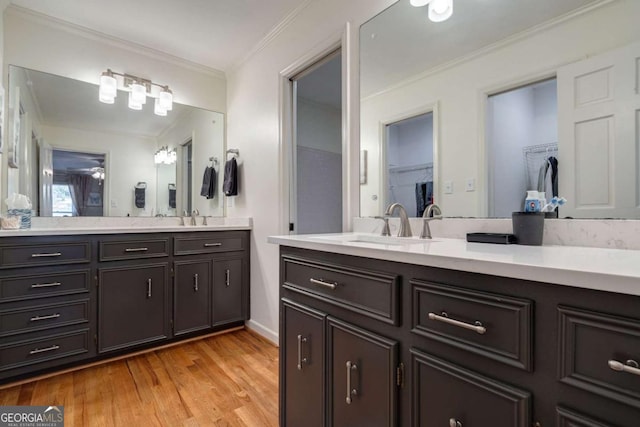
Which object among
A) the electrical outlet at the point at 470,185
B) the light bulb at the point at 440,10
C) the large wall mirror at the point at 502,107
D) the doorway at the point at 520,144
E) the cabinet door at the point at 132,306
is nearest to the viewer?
the large wall mirror at the point at 502,107

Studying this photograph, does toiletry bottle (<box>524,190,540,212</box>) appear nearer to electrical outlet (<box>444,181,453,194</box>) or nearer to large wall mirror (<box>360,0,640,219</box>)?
large wall mirror (<box>360,0,640,219</box>)

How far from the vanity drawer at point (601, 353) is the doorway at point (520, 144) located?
72 centimetres

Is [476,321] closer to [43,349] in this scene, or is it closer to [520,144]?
[520,144]

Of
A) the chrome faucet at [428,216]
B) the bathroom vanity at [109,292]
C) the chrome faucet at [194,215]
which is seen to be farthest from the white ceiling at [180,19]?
the chrome faucet at [428,216]

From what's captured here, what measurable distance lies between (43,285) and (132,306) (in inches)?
20.5

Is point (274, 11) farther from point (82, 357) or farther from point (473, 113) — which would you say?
point (82, 357)

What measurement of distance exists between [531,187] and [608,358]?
30.8 inches

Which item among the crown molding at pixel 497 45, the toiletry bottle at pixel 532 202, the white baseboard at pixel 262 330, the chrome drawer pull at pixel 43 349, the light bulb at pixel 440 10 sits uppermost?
the light bulb at pixel 440 10

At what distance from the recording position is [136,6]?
2.18 m

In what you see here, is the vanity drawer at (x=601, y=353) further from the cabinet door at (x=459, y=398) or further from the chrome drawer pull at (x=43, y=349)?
the chrome drawer pull at (x=43, y=349)

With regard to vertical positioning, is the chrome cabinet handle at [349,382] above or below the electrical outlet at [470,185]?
below

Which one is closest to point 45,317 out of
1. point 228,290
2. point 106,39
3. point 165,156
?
point 228,290

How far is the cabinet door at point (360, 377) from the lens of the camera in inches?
34.9

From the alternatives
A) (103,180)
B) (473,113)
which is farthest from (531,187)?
(103,180)
